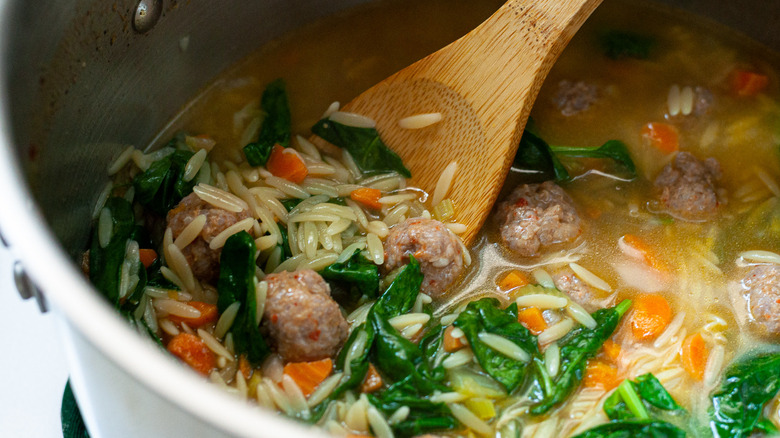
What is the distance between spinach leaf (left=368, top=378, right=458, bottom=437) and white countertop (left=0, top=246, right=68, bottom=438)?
160cm

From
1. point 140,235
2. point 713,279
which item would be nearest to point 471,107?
point 713,279

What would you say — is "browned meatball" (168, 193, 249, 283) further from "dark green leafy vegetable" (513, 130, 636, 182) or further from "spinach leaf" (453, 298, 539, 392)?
"dark green leafy vegetable" (513, 130, 636, 182)

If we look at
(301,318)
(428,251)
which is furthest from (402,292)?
(301,318)

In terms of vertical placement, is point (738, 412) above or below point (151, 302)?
below

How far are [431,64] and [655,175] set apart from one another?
141cm

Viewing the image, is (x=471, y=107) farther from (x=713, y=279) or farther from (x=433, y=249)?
(x=713, y=279)

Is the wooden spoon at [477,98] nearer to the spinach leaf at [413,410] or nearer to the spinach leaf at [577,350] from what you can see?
the spinach leaf at [577,350]

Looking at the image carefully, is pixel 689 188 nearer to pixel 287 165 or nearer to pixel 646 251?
pixel 646 251

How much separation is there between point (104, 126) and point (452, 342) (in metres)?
1.96

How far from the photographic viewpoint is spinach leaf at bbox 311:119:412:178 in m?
4.10

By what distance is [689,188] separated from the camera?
4.04m

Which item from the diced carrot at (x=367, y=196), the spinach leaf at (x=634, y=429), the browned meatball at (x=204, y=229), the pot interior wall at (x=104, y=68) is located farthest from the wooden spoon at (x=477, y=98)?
the spinach leaf at (x=634, y=429)

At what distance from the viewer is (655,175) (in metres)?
4.24

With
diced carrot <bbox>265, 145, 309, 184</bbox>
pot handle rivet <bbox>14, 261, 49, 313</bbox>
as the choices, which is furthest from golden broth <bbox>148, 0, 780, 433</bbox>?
pot handle rivet <bbox>14, 261, 49, 313</bbox>
